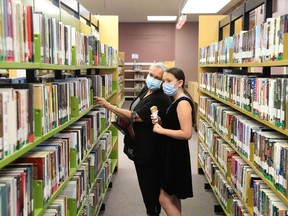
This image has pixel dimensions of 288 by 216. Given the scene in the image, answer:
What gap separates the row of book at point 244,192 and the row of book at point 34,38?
1563 millimetres

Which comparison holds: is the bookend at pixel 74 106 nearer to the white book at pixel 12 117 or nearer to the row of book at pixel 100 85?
the row of book at pixel 100 85

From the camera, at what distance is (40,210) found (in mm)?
1771

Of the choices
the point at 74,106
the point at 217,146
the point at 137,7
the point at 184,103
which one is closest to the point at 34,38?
the point at 74,106

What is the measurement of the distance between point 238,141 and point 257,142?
574 mm

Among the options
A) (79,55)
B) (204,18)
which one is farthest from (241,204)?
(204,18)

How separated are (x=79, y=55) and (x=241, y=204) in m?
1.83

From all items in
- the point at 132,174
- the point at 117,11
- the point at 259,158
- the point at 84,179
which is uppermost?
the point at 117,11

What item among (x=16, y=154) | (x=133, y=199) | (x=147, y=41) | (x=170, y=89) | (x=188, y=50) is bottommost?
(x=133, y=199)

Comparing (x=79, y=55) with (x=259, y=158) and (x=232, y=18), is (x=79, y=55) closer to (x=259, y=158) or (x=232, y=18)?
(x=259, y=158)

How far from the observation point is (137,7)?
37.1 ft

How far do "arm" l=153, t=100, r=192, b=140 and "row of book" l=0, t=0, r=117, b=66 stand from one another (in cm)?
89

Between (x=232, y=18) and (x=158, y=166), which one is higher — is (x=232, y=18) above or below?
above

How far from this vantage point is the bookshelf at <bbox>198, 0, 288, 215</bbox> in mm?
2199

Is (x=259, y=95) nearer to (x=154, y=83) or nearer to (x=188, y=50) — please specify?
(x=154, y=83)
